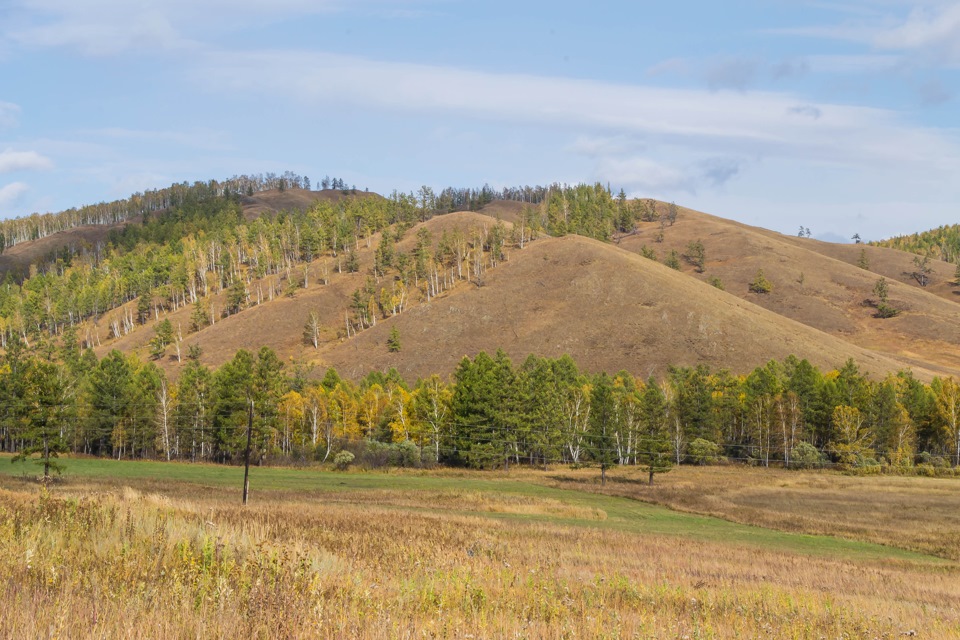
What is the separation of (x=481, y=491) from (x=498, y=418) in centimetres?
3017

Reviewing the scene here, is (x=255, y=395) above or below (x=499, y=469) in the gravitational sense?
above

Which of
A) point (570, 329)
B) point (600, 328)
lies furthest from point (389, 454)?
point (600, 328)

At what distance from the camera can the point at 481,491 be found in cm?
6462

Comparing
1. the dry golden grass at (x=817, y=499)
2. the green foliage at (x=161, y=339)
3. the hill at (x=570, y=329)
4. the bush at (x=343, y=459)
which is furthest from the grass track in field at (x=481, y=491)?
the green foliage at (x=161, y=339)

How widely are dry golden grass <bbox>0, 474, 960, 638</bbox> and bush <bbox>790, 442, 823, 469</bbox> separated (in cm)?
8015

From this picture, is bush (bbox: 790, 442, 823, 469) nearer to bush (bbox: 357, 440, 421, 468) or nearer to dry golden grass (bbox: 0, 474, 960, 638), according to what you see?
bush (bbox: 357, 440, 421, 468)

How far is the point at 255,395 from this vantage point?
97.4 meters

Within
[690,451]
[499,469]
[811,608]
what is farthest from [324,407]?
[811,608]

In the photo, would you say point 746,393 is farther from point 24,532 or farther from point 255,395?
point 24,532

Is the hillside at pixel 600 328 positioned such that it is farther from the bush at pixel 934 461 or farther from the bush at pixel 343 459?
the bush at pixel 343 459

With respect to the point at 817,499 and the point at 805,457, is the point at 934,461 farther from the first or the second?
the point at 817,499

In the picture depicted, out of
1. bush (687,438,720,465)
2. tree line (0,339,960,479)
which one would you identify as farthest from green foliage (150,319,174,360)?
bush (687,438,720,465)

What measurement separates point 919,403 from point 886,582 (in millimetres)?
91067

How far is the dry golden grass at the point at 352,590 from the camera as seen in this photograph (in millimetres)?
8289
